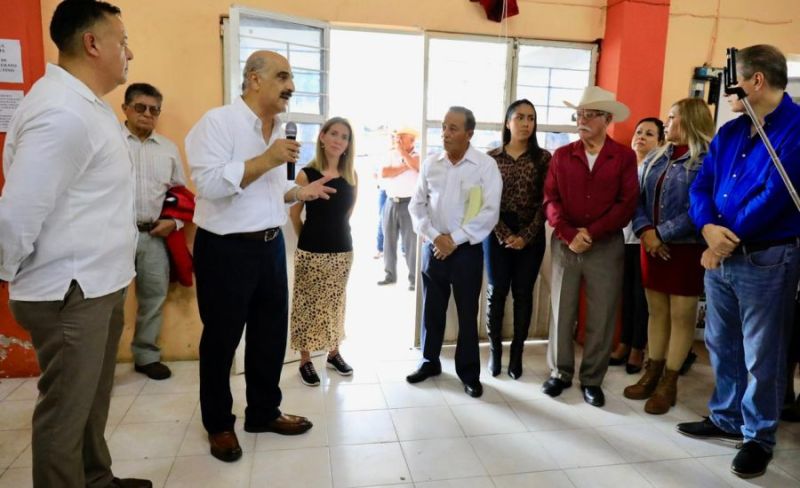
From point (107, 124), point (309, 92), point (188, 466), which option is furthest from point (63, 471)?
point (309, 92)

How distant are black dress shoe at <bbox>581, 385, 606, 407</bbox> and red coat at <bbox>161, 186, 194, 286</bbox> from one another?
2.33 metres

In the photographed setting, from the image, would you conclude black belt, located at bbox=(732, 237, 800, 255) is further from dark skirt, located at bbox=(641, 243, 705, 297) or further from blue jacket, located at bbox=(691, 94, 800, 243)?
dark skirt, located at bbox=(641, 243, 705, 297)

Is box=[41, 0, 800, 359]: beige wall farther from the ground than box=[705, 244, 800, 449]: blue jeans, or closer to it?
farther from the ground

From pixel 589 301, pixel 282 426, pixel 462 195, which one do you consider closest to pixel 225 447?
pixel 282 426

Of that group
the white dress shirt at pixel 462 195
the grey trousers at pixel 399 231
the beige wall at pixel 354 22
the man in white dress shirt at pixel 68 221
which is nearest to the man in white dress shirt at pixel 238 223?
the man in white dress shirt at pixel 68 221

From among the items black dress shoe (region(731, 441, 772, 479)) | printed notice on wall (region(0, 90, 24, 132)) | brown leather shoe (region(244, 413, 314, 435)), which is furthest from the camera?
printed notice on wall (region(0, 90, 24, 132))

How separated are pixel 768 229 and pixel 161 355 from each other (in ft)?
10.7

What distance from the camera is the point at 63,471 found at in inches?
61.5

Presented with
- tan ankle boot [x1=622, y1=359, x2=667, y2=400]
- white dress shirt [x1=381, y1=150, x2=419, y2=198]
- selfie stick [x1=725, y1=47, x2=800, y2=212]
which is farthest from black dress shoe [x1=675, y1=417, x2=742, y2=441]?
white dress shirt [x1=381, y1=150, x2=419, y2=198]

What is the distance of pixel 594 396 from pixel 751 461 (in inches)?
30.1

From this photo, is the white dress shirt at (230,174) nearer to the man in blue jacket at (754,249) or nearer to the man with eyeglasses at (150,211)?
the man with eyeglasses at (150,211)

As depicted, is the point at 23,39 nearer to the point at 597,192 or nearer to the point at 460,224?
the point at 460,224

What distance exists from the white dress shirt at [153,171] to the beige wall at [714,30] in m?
3.17

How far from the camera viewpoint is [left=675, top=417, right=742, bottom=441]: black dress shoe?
243 centimetres
